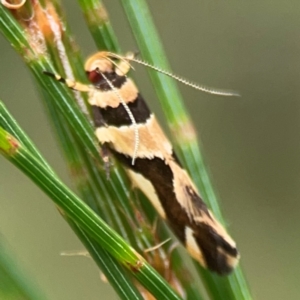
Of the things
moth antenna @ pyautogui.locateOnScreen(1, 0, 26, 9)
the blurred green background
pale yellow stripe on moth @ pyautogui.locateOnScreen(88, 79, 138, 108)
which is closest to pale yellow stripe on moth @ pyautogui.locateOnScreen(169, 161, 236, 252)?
pale yellow stripe on moth @ pyautogui.locateOnScreen(88, 79, 138, 108)

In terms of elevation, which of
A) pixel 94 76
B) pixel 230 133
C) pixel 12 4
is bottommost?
pixel 230 133

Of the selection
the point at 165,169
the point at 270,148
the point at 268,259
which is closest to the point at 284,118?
the point at 270,148

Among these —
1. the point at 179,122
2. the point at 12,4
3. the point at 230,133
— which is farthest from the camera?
the point at 230,133

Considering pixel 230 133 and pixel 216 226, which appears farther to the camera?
pixel 230 133

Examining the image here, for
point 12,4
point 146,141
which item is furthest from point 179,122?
point 12,4

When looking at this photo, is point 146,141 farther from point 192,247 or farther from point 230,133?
point 230,133

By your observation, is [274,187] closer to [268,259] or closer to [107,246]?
[268,259]

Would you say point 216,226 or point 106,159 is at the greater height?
point 106,159
